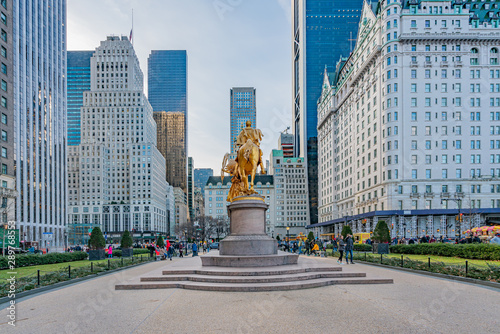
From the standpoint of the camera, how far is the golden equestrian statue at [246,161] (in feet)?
80.0

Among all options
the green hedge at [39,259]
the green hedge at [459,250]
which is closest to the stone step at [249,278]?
the green hedge at [459,250]

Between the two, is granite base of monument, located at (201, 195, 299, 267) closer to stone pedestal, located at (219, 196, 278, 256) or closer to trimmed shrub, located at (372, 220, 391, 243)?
stone pedestal, located at (219, 196, 278, 256)

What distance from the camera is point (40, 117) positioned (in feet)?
338

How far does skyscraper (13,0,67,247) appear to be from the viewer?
89.6 m

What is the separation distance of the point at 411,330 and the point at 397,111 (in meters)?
75.7

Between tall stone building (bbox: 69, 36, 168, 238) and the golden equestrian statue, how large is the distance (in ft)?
489

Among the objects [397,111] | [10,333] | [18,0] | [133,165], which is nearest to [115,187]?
[133,165]

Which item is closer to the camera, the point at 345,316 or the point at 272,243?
the point at 345,316

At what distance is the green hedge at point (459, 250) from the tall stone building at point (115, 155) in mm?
→ 145387

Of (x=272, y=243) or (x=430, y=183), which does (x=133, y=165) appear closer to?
(x=430, y=183)

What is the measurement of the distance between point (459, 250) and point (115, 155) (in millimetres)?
164605

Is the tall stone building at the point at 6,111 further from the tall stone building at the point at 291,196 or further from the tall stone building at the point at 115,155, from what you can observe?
the tall stone building at the point at 291,196

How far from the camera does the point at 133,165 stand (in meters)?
171

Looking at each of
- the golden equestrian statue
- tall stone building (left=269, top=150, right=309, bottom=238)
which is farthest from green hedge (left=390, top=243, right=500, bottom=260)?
tall stone building (left=269, top=150, right=309, bottom=238)
